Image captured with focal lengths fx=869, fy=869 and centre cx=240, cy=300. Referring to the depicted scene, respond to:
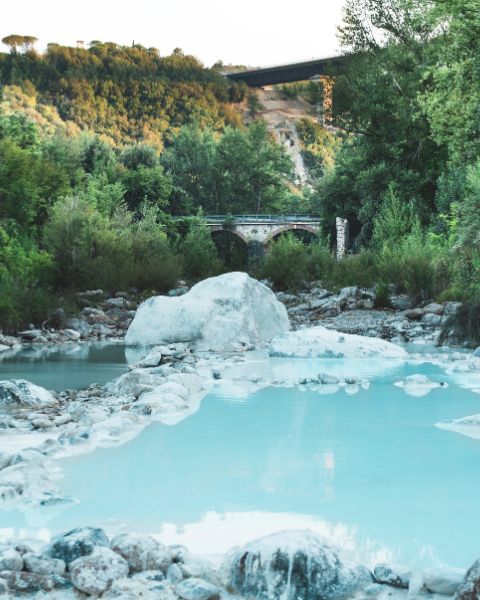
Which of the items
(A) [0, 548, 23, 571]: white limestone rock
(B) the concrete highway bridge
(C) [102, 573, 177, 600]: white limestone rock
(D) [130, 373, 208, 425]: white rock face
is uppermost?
(B) the concrete highway bridge

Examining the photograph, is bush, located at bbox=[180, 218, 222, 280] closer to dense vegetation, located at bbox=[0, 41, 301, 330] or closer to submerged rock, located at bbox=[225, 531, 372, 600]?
dense vegetation, located at bbox=[0, 41, 301, 330]

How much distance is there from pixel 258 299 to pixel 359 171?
2003 centimetres

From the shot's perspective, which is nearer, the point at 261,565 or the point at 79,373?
the point at 261,565

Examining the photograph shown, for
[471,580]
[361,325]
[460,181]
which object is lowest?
[361,325]

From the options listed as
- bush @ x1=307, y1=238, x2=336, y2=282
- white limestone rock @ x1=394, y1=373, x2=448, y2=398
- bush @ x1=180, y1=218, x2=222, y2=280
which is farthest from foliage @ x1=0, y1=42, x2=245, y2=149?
white limestone rock @ x1=394, y1=373, x2=448, y2=398

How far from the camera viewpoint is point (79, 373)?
11445 mm

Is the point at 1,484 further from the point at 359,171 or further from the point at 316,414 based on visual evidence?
the point at 359,171

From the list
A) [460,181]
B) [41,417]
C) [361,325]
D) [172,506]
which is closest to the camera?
[172,506]

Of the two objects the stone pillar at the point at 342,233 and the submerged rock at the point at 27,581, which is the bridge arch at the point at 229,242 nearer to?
the stone pillar at the point at 342,233

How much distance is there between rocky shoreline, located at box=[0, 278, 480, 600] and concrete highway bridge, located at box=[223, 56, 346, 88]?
87.0 metres

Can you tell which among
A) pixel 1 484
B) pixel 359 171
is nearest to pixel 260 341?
pixel 1 484

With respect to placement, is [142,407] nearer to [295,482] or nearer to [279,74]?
[295,482]

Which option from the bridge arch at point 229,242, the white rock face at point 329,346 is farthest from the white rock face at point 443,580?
the bridge arch at point 229,242

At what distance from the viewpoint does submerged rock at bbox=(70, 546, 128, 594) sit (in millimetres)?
3312
